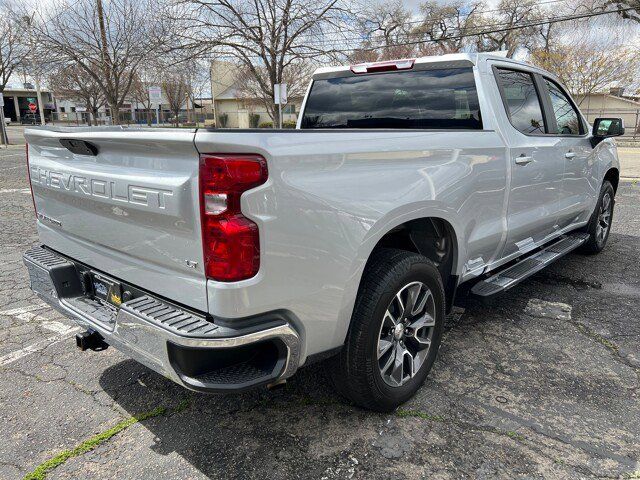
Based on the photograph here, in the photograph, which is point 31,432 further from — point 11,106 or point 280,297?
point 11,106

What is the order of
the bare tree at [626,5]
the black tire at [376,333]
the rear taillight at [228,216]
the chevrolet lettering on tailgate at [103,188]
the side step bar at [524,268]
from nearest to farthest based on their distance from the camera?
the rear taillight at [228,216] → the chevrolet lettering on tailgate at [103,188] → the black tire at [376,333] → the side step bar at [524,268] → the bare tree at [626,5]

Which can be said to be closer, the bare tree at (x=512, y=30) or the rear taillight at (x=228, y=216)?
the rear taillight at (x=228, y=216)

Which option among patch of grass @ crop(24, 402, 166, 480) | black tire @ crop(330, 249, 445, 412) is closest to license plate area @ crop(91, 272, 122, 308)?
patch of grass @ crop(24, 402, 166, 480)

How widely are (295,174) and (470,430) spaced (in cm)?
→ 166

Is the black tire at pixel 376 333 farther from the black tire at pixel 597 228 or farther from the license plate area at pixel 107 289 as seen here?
the black tire at pixel 597 228

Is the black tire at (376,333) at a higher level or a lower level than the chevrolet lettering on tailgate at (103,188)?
lower

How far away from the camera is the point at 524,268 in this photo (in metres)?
3.96

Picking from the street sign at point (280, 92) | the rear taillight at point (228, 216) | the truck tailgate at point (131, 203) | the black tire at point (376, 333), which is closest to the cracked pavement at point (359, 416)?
the black tire at point (376, 333)

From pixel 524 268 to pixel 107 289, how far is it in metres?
3.05

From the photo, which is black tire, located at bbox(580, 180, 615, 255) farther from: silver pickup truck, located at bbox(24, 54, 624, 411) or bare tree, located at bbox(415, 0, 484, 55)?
bare tree, located at bbox(415, 0, 484, 55)

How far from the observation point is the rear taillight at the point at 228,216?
188cm

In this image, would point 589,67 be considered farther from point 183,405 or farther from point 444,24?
point 183,405

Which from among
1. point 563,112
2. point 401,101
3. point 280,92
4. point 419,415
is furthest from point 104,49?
point 419,415

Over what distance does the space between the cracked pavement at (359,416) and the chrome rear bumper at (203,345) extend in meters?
0.59
